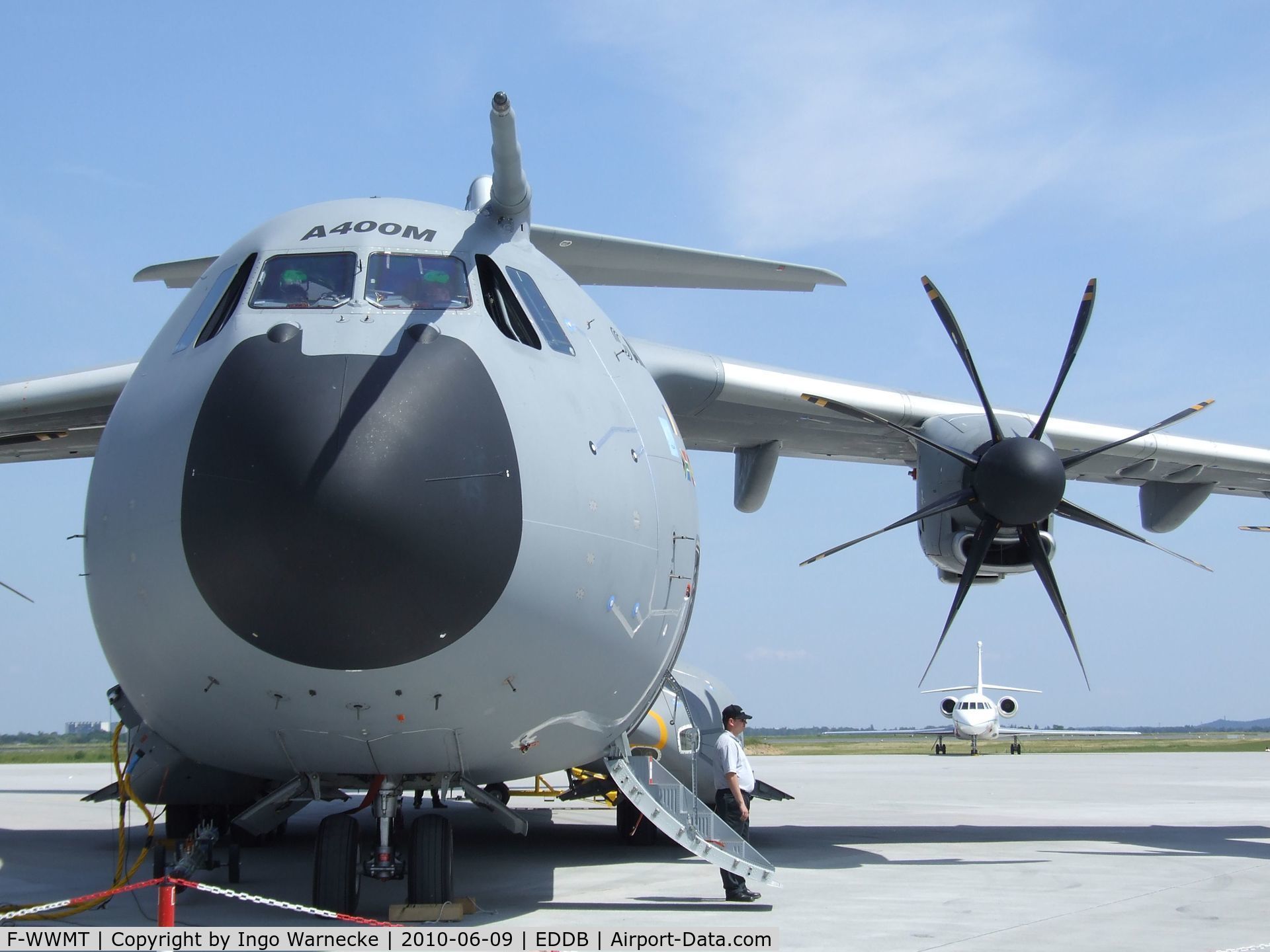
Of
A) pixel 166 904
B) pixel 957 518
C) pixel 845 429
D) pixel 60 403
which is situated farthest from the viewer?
pixel 845 429

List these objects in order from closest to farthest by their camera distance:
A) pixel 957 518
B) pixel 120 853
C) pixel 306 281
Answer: pixel 306 281 → pixel 120 853 → pixel 957 518

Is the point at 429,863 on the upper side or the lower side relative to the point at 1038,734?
lower

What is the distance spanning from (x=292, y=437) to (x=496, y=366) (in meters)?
1.13

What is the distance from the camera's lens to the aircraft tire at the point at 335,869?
6.40 m

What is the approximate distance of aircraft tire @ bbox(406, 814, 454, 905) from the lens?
6453 millimetres

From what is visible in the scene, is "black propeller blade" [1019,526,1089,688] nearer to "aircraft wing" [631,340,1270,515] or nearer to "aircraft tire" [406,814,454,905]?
"aircraft wing" [631,340,1270,515]

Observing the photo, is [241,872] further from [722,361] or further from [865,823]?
[865,823]

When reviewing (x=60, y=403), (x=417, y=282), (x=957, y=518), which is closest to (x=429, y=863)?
(x=417, y=282)

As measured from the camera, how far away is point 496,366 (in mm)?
6152

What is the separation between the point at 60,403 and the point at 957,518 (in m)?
7.56

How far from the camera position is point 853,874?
9531 millimetres

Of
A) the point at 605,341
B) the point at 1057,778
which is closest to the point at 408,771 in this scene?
the point at 605,341

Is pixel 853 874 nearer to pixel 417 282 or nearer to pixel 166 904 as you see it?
pixel 166 904

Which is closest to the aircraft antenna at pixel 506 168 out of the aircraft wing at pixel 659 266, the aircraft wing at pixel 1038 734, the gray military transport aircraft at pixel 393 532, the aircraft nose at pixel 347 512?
the gray military transport aircraft at pixel 393 532
